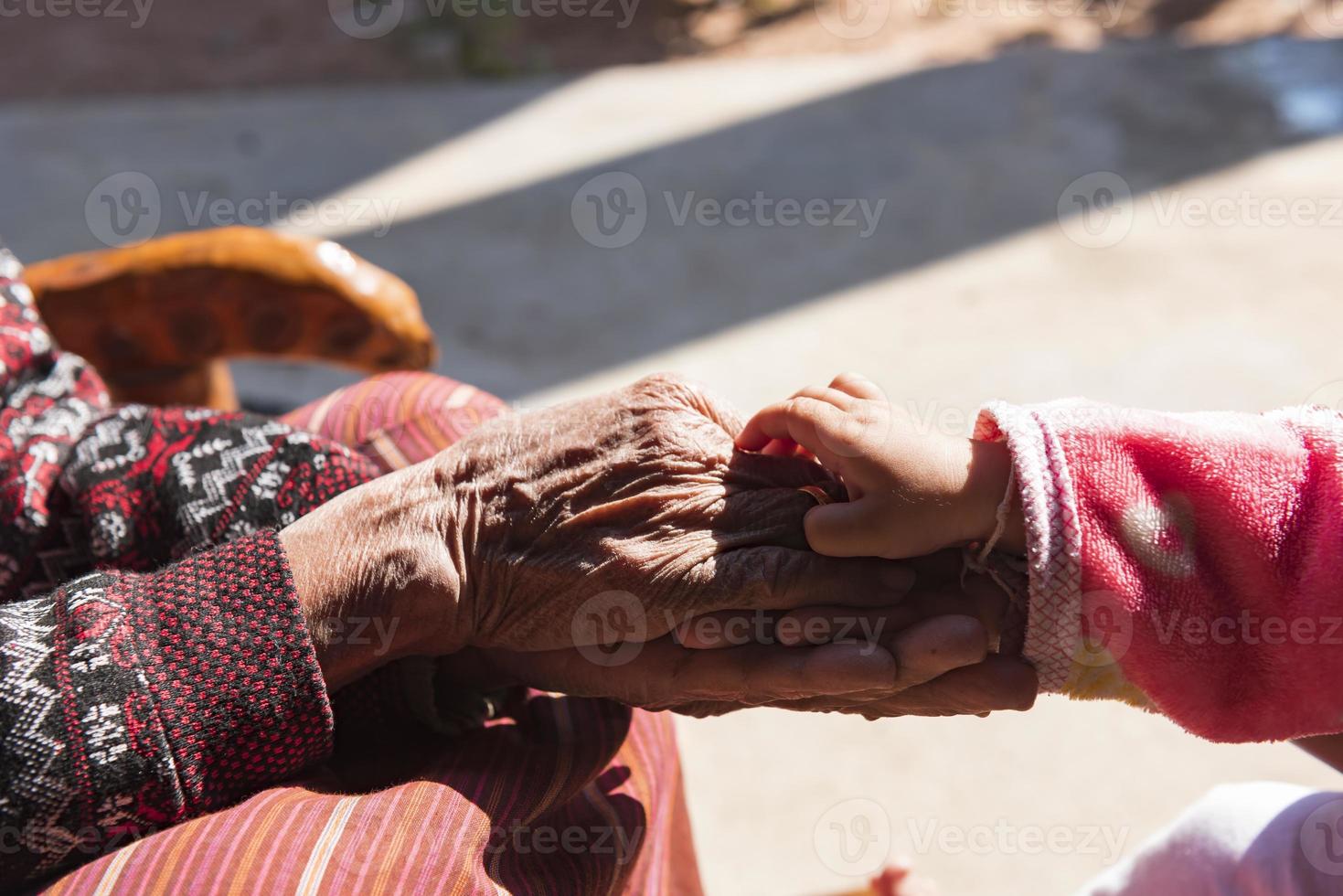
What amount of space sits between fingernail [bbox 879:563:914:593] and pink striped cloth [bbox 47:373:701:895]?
0.32 meters

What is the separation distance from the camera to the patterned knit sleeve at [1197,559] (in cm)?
103

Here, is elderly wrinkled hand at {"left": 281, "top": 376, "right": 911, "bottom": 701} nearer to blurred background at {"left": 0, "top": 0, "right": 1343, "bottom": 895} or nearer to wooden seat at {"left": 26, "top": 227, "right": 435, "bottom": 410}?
wooden seat at {"left": 26, "top": 227, "right": 435, "bottom": 410}

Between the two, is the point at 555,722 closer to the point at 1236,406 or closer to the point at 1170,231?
the point at 1236,406

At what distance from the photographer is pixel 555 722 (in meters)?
1.23

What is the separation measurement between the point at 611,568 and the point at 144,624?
0.43m

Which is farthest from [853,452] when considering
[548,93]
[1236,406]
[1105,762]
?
[548,93]

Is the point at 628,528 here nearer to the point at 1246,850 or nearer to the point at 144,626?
the point at 144,626

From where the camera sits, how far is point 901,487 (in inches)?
43.8

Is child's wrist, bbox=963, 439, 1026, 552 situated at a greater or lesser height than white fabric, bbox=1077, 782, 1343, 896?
greater

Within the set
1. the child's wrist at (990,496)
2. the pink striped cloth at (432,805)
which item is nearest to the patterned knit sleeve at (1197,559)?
the child's wrist at (990,496)

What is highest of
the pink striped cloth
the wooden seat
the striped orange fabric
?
the wooden seat

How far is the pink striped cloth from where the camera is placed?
962 mm

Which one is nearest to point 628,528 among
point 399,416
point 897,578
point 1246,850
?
point 897,578

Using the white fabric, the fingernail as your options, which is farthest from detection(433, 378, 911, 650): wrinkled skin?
the white fabric
